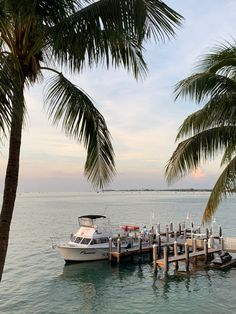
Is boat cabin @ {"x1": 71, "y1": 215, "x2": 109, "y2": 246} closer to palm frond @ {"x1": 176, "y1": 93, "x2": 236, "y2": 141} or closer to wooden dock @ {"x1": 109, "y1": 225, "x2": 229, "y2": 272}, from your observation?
wooden dock @ {"x1": 109, "y1": 225, "x2": 229, "y2": 272}

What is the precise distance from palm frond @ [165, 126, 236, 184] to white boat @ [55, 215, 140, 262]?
25679mm

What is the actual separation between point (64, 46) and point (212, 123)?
571 cm

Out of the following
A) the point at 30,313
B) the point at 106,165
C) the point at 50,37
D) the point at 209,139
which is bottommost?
the point at 30,313

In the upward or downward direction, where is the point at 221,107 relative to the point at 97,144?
upward

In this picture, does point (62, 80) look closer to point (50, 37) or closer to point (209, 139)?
point (50, 37)

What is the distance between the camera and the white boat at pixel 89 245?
34500 mm

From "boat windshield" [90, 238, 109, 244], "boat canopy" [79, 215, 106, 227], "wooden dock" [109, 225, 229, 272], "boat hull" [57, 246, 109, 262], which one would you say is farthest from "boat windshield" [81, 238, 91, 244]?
"boat canopy" [79, 215, 106, 227]

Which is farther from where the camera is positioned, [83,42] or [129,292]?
[129,292]

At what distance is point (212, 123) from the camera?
10.1 meters

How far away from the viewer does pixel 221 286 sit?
86.1ft

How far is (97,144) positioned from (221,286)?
75.3ft

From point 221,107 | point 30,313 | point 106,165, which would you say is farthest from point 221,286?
point 106,165

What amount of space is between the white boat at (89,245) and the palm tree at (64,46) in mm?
29496

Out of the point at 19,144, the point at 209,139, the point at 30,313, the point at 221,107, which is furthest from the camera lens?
the point at 30,313
